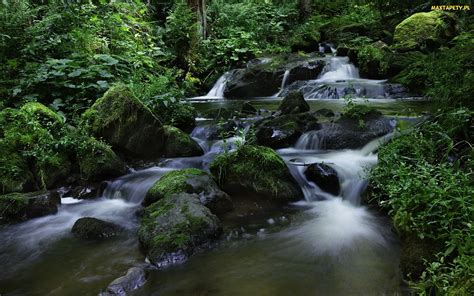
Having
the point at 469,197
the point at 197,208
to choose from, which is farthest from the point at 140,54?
the point at 469,197

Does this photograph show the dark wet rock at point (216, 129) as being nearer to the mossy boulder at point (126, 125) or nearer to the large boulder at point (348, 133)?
the mossy boulder at point (126, 125)

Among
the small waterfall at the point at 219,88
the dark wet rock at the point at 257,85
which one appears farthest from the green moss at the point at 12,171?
the small waterfall at the point at 219,88

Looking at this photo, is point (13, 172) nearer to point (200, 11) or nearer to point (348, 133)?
point (348, 133)

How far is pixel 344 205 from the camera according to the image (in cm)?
520

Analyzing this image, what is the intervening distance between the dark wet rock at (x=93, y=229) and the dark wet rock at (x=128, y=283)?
45.8 inches

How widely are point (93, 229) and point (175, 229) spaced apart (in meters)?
1.25

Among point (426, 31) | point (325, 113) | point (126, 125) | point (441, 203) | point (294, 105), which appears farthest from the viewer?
point (426, 31)

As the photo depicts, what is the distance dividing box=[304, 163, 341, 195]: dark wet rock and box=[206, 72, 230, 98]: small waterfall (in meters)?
7.59

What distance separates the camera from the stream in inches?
134

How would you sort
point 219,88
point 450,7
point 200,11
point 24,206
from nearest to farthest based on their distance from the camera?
point 24,206, point 219,88, point 450,7, point 200,11

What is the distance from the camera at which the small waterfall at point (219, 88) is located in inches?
509

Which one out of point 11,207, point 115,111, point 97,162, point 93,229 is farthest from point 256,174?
point 11,207

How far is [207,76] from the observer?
1378cm

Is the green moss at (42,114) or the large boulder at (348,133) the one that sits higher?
the green moss at (42,114)
